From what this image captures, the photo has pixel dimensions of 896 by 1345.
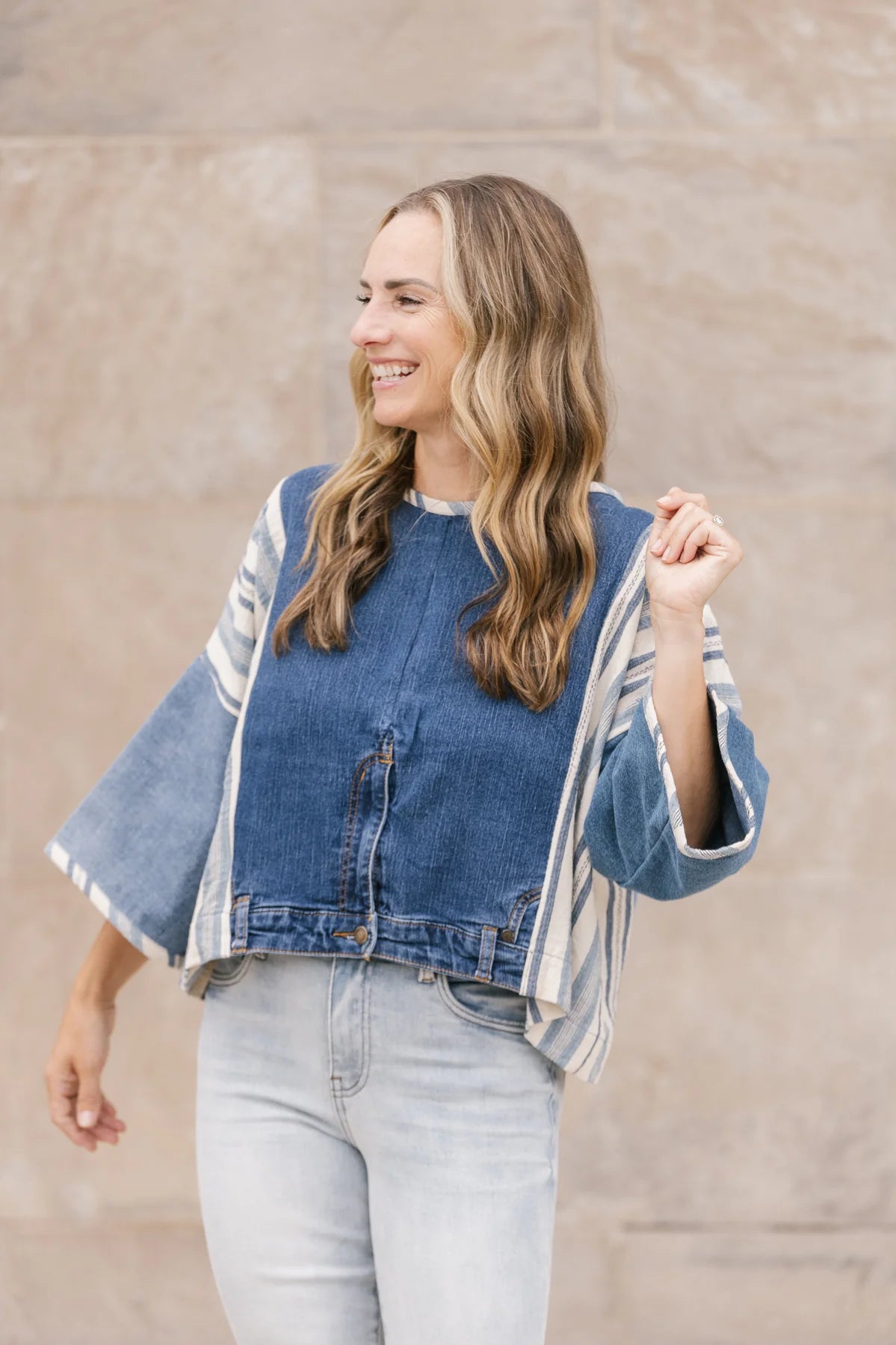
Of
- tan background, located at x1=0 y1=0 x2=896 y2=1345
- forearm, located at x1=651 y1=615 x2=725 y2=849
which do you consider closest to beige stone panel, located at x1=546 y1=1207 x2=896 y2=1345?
tan background, located at x1=0 y1=0 x2=896 y2=1345

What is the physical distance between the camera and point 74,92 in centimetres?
251

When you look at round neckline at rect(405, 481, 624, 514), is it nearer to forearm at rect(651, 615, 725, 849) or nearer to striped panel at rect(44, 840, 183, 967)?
forearm at rect(651, 615, 725, 849)

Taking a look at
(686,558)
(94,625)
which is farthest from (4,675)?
(686,558)

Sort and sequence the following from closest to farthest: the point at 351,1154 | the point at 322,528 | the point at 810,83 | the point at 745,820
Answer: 1. the point at 745,820
2. the point at 351,1154
3. the point at 322,528
4. the point at 810,83

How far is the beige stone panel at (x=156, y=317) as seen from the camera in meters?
2.50

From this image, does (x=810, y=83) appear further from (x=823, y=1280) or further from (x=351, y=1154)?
(x=823, y=1280)

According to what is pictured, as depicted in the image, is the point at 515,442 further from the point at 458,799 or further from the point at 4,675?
the point at 4,675

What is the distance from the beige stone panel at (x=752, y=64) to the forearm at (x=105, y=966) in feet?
5.51

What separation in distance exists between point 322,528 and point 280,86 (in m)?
1.23

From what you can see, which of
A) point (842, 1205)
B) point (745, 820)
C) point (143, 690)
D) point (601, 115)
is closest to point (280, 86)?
point (601, 115)

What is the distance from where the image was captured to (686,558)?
54.2 inches

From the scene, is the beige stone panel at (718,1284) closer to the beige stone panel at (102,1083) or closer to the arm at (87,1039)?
the beige stone panel at (102,1083)

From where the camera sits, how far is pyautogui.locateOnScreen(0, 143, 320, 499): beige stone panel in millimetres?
2500

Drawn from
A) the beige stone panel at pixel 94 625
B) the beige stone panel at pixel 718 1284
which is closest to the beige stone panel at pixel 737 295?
the beige stone panel at pixel 94 625
